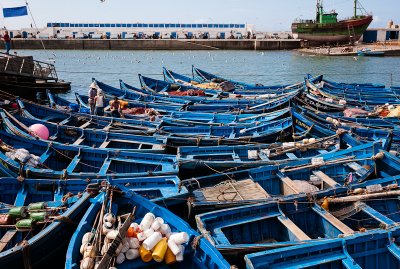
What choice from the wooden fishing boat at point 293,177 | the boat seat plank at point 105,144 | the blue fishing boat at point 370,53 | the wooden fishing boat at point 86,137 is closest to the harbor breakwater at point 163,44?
the blue fishing boat at point 370,53

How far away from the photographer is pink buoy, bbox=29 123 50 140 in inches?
588

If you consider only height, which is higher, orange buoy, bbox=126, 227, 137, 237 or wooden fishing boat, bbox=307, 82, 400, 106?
orange buoy, bbox=126, 227, 137, 237

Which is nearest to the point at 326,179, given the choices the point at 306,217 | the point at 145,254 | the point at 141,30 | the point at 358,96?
the point at 306,217

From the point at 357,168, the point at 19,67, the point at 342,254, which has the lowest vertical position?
the point at 342,254

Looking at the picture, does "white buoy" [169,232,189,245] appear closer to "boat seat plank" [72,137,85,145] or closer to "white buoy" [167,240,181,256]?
"white buoy" [167,240,181,256]

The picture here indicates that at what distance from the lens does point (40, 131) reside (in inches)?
592

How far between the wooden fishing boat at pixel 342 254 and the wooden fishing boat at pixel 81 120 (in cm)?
1054

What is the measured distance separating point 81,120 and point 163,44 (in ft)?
241

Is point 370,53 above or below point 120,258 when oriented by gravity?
below

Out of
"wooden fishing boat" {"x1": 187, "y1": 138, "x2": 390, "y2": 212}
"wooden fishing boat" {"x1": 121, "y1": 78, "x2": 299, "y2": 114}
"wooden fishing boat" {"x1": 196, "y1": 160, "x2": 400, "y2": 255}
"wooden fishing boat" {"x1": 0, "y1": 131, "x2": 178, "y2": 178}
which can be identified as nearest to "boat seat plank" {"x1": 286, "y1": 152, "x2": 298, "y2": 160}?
"wooden fishing boat" {"x1": 187, "y1": 138, "x2": 390, "y2": 212}

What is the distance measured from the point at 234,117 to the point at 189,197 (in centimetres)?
989

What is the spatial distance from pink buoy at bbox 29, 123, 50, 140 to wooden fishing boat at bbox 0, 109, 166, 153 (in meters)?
0.18

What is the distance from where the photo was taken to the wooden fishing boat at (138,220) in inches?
275

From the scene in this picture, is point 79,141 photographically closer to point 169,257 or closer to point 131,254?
point 131,254
